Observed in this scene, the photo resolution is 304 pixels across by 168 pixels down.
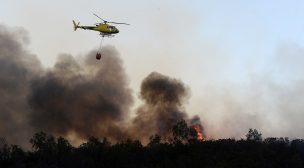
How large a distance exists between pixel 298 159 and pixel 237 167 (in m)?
26.3

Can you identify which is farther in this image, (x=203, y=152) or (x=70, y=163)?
(x=203, y=152)

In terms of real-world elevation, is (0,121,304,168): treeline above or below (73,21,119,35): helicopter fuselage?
below

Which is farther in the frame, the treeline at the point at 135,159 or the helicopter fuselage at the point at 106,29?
the treeline at the point at 135,159

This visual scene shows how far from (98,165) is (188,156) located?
30361 millimetres

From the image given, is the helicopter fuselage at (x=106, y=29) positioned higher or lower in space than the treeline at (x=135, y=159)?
higher

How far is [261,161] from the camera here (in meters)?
188

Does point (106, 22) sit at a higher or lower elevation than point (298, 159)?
higher

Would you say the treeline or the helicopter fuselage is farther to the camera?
the treeline

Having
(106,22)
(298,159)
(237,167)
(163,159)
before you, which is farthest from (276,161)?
(106,22)

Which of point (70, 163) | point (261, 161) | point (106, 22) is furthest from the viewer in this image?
point (261, 161)

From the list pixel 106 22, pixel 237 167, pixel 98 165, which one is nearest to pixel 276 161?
pixel 237 167

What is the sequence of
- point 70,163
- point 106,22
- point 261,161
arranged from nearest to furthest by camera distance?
point 106,22 < point 70,163 < point 261,161

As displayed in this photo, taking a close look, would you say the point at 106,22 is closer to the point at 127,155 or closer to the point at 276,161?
the point at 127,155

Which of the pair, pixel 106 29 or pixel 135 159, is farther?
pixel 135 159
